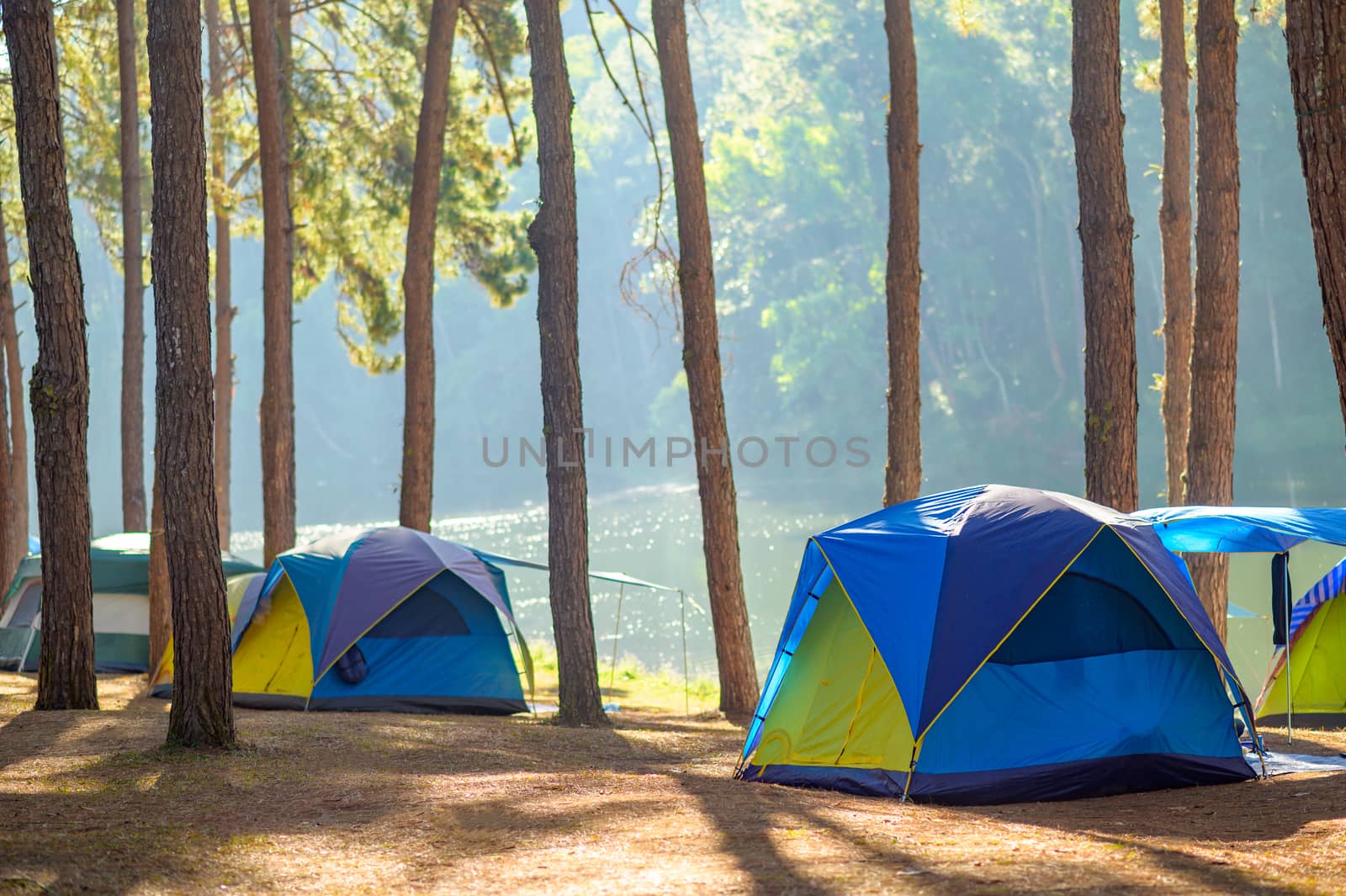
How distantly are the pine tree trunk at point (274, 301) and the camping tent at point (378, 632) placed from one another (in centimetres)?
242

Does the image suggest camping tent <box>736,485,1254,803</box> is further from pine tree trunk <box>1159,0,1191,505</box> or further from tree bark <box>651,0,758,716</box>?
pine tree trunk <box>1159,0,1191,505</box>

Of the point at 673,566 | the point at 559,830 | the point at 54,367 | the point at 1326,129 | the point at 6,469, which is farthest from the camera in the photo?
the point at 673,566

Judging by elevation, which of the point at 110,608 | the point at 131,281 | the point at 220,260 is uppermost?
the point at 220,260

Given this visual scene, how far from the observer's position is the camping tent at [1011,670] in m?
5.39

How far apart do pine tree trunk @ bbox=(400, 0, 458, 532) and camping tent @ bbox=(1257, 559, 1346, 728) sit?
→ 706 cm

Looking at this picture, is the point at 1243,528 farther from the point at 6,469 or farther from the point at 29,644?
the point at 29,644

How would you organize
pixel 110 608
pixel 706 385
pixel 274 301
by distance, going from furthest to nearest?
1. pixel 274 301
2. pixel 110 608
3. pixel 706 385

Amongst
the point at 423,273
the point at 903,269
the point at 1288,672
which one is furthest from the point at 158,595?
the point at 1288,672

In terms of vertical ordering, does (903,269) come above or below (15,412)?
above

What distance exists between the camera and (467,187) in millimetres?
15102

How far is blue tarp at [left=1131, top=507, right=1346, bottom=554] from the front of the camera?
236 inches

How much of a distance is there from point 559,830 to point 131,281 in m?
10.3

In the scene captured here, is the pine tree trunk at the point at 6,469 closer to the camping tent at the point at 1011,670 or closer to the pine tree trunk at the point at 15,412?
the pine tree trunk at the point at 15,412

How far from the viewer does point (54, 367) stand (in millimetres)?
7016
